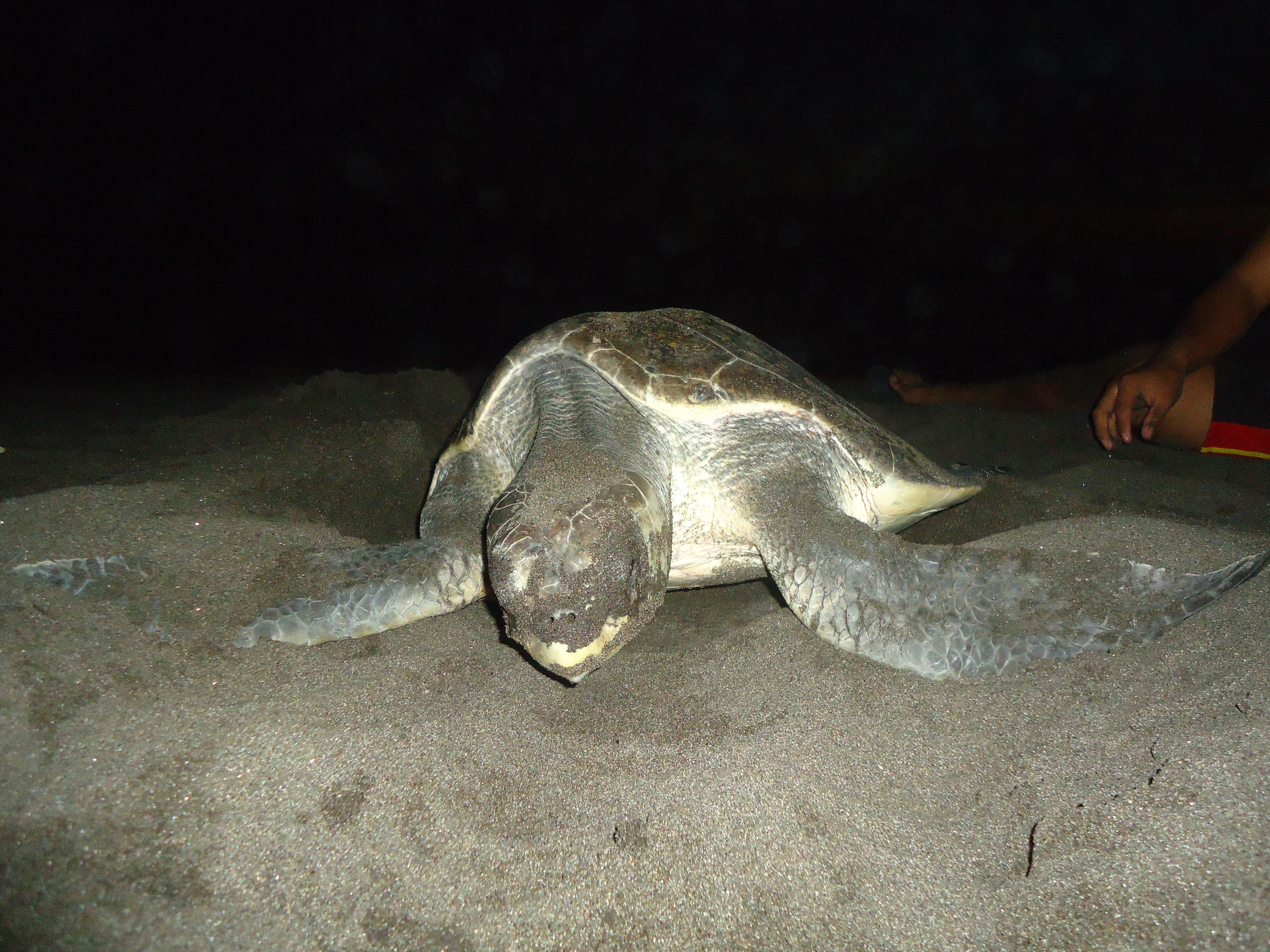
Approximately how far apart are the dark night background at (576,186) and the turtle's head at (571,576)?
652cm

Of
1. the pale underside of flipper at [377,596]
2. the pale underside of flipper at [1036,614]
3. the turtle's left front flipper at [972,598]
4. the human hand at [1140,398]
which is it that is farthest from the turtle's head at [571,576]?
the human hand at [1140,398]

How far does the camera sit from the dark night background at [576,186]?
9.18 metres

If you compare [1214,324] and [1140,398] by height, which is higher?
[1214,324]

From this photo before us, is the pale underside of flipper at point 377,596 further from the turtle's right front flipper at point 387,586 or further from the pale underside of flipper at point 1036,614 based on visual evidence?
the pale underside of flipper at point 1036,614

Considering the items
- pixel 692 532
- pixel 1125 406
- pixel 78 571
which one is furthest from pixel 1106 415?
pixel 78 571

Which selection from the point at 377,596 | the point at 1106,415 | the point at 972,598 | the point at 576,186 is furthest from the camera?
the point at 576,186

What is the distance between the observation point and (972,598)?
150 centimetres

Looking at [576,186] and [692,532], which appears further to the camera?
[576,186]

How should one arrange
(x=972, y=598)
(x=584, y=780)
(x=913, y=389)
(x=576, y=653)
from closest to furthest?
1. (x=584, y=780)
2. (x=576, y=653)
3. (x=972, y=598)
4. (x=913, y=389)

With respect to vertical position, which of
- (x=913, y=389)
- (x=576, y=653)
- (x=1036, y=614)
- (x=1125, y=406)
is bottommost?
(x=913, y=389)

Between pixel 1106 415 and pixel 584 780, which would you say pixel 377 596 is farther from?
pixel 1106 415

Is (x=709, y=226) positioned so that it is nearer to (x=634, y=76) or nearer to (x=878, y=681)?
(x=634, y=76)

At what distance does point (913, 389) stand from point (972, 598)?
13.9 ft

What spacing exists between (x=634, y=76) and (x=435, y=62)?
4.93 meters
